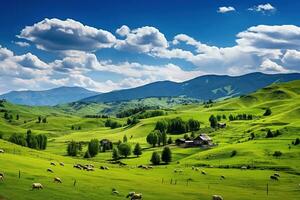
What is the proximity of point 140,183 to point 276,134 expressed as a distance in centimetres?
12577

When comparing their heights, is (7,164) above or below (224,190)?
above

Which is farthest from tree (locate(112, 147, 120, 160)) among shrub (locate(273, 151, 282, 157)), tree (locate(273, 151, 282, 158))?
tree (locate(273, 151, 282, 158))

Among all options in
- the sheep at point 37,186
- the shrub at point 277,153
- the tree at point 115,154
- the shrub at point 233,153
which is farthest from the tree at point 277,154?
the sheep at point 37,186

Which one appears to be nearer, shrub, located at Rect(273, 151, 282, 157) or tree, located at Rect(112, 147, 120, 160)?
shrub, located at Rect(273, 151, 282, 157)

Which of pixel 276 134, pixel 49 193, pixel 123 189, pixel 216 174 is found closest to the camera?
pixel 49 193

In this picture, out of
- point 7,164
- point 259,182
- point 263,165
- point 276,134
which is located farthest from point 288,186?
point 276,134

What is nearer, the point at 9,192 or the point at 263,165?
the point at 9,192

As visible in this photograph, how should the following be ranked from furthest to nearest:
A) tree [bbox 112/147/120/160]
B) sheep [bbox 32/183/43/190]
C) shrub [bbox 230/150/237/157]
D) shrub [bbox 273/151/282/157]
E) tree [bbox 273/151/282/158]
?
tree [bbox 112/147/120/160], shrub [bbox 230/150/237/157], shrub [bbox 273/151/282/157], tree [bbox 273/151/282/158], sheep [bbox 32/183/43/190]

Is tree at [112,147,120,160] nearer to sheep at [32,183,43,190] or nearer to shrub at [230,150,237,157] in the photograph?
shrub at [230,150,237,157]

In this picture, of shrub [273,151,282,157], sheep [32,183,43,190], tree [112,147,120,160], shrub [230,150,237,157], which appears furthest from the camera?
tree [112,147,120,160]

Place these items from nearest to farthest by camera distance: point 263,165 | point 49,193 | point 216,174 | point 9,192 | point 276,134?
1. point 9,192
2. point 49,193
3. point 216,174
4. point 263,165
5. point 276,134

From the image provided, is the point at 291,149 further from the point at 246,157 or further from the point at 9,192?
the point at 9,192

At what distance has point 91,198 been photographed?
61.2 m

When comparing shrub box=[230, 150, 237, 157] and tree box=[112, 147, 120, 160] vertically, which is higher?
shrub box=[230, 150, 237, 157]
